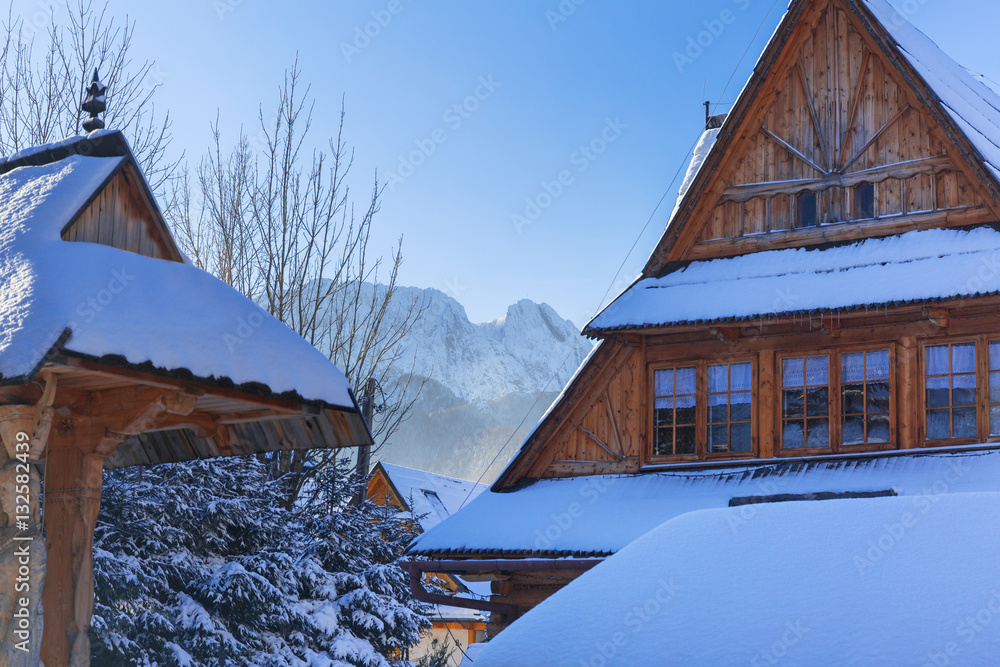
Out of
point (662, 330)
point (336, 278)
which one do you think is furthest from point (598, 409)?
point (336, 278)

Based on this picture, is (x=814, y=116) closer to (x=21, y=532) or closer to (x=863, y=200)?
(x=863, y=200)

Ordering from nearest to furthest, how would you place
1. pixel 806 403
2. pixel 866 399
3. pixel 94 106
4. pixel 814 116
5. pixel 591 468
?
pixel 94 106 < pixel 866 399 < pixel 806 403 < pixel 814 116 < pixel 591 468

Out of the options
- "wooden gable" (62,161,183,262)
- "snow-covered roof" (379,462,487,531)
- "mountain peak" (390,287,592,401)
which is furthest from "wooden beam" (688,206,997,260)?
"mountain peak" (390,287,592,401)

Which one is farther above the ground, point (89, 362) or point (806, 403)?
point (806, 403)

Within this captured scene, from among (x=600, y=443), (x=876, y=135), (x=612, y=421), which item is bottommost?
(x=600, y=443)

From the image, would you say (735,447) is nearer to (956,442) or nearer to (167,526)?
(956,442)

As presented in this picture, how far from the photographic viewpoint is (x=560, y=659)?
4.97 m

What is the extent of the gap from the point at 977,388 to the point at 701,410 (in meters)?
3.00

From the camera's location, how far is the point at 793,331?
12.0 metres

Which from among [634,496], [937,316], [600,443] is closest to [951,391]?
[937,316]

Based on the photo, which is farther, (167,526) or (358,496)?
(358,496)

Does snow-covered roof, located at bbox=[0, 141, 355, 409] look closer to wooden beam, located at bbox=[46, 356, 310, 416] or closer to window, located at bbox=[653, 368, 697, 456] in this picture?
wooden beam, located at bbox=[46, 356, 310, 416]

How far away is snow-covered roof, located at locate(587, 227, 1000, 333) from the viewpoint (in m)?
10.8

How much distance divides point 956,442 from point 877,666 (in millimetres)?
7393
